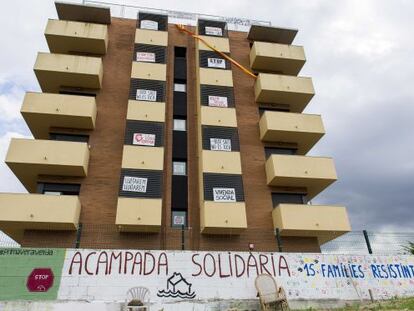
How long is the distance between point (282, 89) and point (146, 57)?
29.8 feet

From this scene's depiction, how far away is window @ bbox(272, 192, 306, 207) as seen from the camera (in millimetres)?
20266

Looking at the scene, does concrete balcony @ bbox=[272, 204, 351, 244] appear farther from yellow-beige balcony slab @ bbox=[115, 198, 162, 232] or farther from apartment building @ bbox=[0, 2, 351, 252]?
yellow-beige balcony slab @ bbox=[115, 198, 162, 232]

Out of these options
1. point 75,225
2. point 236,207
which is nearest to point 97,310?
point 75,225

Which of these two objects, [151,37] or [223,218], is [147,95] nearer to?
[151,37]

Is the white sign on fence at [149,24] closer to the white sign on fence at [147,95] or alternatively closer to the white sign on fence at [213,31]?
the white sign on fence at [213,31]

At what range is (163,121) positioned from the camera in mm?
20547

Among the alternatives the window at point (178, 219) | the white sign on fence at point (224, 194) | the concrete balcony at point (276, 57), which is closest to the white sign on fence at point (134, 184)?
A: the window at point (178, 219)

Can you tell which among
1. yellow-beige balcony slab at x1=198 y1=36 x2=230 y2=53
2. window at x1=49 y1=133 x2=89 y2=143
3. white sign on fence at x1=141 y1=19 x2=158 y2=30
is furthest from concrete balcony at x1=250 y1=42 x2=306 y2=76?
window at x1=49 y1=133 x2=89 y2=143

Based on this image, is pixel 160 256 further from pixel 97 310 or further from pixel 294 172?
pixel 294 172

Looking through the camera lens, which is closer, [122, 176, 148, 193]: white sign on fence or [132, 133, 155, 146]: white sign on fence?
[122, 176, 148, 193]: white sign on fence

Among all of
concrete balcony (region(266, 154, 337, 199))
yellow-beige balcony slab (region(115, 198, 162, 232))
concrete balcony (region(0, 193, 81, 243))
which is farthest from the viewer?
concrete balcony (region(266, 154, 337, 199))

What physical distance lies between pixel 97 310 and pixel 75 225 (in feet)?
20.7

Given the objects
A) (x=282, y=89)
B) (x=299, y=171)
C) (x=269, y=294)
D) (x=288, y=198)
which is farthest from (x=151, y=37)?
(x=269, y=294)

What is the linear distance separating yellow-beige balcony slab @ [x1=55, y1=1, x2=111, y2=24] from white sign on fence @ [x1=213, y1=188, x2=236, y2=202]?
573 inches
